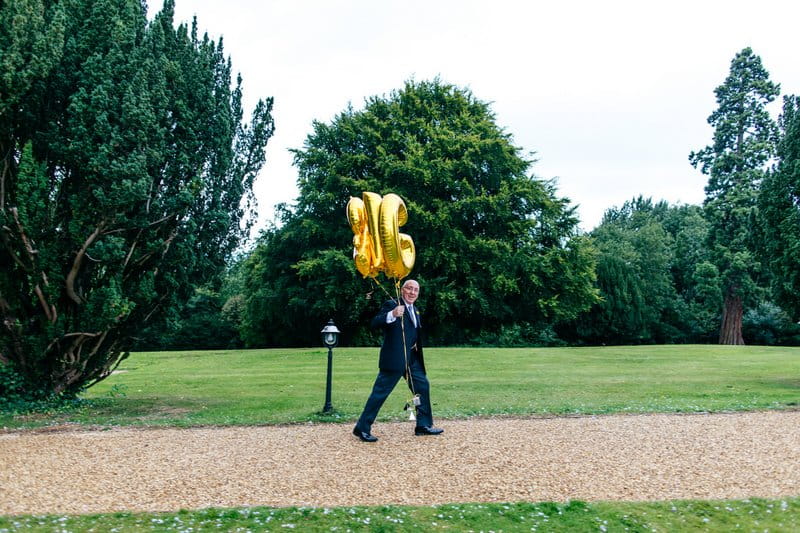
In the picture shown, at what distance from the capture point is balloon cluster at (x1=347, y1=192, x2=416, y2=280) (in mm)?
8203

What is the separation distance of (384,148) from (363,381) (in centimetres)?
1687

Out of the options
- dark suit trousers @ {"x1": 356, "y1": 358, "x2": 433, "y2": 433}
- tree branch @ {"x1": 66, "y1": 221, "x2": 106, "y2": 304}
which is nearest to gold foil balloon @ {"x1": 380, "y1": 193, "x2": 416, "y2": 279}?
dark suit trousers @ {"x1": 356, "y1": 358, "x2": 433, "y2": 433}

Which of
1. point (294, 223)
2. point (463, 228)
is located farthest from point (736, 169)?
point (294, 223)

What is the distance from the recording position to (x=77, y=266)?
11.3 metres

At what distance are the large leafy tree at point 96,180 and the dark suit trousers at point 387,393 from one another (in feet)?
17.0

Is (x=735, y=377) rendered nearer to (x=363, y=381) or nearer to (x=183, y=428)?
(x=363, y=381)

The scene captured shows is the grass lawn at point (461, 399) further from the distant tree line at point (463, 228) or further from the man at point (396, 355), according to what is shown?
the distant tree line at point (463, 228)

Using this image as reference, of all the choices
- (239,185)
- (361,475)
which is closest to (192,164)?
(239,185)

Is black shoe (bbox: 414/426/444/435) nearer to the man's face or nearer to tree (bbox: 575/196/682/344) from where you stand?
the man's face

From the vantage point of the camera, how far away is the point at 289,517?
5.44 meters

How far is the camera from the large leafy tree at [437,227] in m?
29.9

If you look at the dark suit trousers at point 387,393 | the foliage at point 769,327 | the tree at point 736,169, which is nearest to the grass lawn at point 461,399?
the dark suit trousers at point 387,393

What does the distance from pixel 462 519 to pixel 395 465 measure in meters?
1.83

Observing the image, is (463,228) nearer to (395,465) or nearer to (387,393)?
(387,393)
